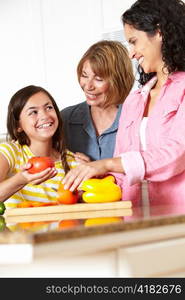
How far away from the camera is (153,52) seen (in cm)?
206

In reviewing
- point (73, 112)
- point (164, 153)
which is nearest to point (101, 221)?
point (164, 153)

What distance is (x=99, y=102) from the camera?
8.41ft

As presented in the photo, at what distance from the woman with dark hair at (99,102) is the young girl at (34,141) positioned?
0.25 ft

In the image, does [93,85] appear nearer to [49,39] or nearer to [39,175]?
[39,175]

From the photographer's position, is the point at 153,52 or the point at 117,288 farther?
the point at 153,52

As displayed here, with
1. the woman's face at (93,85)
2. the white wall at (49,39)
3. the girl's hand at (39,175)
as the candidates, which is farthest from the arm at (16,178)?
the white wall at (49,39)

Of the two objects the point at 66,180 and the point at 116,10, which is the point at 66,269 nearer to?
the point at 66,180

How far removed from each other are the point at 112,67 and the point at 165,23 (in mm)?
540

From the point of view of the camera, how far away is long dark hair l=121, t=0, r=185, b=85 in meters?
2.05

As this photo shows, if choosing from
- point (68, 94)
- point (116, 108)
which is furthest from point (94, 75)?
point (68, 94)

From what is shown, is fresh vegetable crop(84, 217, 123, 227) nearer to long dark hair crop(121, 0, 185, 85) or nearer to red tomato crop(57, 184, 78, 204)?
red tomato crop(57, 184, 78, 204)

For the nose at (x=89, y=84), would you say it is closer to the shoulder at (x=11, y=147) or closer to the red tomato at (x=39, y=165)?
the shoulder at (x=11, y=147)

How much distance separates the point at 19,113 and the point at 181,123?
0.94 m

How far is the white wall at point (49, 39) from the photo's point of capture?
3.17 metres
